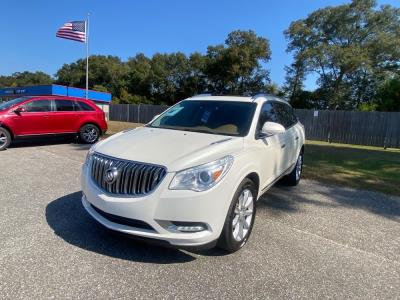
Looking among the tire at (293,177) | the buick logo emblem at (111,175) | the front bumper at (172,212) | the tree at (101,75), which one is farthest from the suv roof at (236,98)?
the tree at (101,75)

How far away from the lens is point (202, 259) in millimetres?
3453

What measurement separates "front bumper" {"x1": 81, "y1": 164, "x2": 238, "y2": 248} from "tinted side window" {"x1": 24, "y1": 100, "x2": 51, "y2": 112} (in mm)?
8584

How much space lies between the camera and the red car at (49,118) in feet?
32.6

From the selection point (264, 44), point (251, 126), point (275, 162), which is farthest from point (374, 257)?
point (264, 44)

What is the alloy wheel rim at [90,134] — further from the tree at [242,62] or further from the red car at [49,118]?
the tree at [242,62]

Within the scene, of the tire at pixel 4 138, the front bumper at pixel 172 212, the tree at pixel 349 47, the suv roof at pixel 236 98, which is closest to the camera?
the front bumper at pixel 172 212

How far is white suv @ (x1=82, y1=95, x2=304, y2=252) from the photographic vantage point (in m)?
3.10

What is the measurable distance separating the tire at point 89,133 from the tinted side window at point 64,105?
80cm

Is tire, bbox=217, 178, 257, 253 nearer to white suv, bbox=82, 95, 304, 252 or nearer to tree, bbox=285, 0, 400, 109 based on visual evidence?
white suv, bbox=82, 95, 304, 252

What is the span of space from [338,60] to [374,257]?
118ft

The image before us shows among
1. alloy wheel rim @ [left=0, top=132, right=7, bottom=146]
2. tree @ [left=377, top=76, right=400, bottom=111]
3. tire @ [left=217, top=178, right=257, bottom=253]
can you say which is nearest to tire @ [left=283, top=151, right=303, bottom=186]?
tire @ [left=217, top=178, right=257, bottom=253]

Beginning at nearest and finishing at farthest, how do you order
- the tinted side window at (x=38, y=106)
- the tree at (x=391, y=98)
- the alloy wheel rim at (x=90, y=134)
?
the tinted side window at (x=38, y=106), the alloy wheel rim at (x=90, y=134), the tree at (x=391, y=98)

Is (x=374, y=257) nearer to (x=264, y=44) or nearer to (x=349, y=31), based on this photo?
(x=349, y=31)

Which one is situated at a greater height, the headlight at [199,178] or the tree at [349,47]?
the tree at [349,47]
